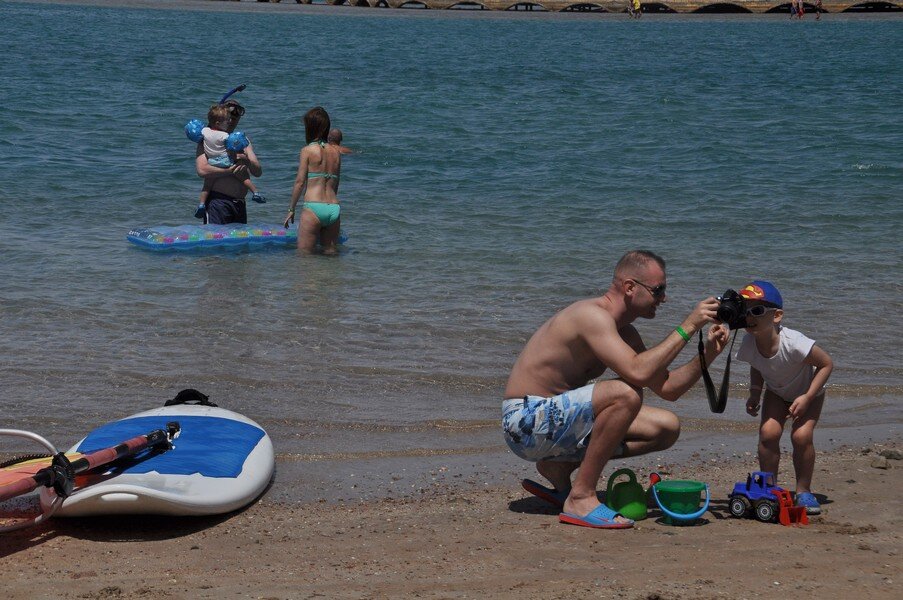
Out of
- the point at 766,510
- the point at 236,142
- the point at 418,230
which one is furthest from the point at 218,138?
the point at 766,510

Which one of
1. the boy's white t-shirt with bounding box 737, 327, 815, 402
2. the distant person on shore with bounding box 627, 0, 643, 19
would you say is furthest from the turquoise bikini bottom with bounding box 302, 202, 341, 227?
the distant person on shore with bounding box 627, 0, 643, 19

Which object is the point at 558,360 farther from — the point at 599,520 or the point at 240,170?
the point at 240,170

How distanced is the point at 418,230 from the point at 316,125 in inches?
92.7

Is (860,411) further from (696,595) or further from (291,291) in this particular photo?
(291,291)

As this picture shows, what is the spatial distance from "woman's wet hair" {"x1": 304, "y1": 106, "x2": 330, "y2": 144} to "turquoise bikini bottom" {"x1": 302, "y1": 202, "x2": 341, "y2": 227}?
24.0 inches

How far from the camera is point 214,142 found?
Result: 9562 mm

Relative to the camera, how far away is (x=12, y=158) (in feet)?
49.2

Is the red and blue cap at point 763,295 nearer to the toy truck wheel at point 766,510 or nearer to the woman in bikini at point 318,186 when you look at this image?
the toy truck wheel at point 766,510

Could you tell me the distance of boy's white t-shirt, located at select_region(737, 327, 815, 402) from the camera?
452 cm

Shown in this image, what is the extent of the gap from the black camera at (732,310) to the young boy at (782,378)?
102 mm

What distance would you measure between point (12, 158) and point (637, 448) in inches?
499

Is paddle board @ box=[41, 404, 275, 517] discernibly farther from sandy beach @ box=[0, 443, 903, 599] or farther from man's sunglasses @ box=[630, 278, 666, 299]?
man's sunglasses @ box=[630, 278, 666, 299]

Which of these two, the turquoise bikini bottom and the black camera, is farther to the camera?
the turquoise bikini bottom

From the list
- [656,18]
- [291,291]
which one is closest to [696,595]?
[291,291]
